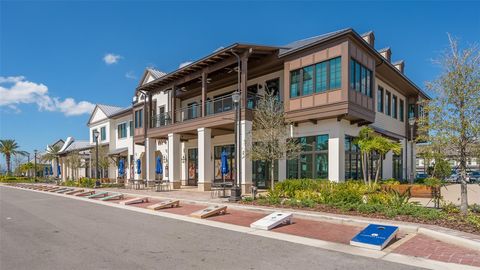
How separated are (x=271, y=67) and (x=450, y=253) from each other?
16207 mm

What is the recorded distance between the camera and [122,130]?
131ft

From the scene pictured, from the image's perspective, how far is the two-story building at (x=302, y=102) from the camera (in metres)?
18.0

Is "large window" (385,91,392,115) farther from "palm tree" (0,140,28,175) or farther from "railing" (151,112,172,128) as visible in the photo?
"palm tree" (0,140,28,175)

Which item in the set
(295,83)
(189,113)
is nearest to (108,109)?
(189,113)

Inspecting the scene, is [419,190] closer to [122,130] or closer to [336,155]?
[336,155]

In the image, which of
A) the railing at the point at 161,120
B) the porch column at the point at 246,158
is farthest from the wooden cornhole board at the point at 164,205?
the railing at the point at 161,120

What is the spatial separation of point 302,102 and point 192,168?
45.2ft

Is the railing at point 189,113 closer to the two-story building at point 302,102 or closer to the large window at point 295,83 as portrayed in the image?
the two-story building at point 302,102

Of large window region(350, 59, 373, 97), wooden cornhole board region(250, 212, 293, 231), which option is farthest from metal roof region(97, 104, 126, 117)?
wooden cornhole board region(250, 212, 293, 231)

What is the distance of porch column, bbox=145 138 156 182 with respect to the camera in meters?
29.0

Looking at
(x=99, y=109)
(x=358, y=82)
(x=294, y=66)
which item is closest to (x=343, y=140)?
(x=358, y=82)

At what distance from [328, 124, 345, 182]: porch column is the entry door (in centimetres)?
1371

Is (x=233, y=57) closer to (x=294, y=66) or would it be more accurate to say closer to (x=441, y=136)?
(x=294, y=66)

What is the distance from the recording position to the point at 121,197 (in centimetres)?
2058
